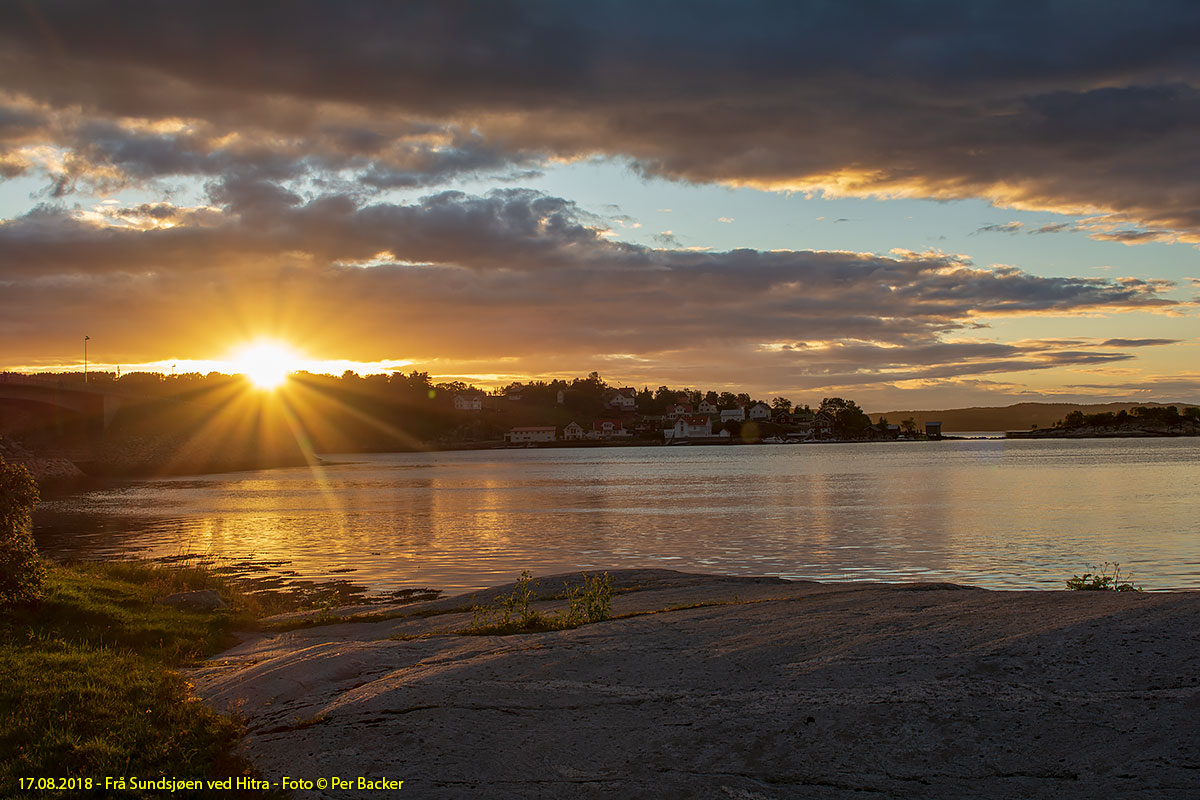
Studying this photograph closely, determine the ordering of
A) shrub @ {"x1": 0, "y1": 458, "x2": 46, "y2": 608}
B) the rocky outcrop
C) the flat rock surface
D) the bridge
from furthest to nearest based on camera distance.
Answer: the bridge, the rocky outcrop, shrub @ {"x1": 0, "y1": 458, "x2": 46, "y2": 608}, the flat rock surface

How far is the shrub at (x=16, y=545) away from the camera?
1667 cm

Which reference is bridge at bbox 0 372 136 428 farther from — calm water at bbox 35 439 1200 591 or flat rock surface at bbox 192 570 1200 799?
flat rock surface at bbox 192 570 1200 799

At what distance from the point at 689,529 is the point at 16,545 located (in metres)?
36.1

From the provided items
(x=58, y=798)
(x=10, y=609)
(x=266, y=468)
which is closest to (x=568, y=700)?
(x=58, y=798)

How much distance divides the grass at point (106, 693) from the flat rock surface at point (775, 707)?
24.8 inches

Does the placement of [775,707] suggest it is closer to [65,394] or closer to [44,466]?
[44,466]

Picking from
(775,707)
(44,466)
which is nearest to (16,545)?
(775,707)

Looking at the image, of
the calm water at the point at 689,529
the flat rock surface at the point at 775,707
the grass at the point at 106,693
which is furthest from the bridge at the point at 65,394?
the flat rock surface at the point at 775,707

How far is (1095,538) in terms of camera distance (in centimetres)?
3853

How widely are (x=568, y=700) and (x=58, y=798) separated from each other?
5.30m

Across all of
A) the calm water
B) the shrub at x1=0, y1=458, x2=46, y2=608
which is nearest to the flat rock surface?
the shrub at x1=0, y1=458, x2=46, y2=608

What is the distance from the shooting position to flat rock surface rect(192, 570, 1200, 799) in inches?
330

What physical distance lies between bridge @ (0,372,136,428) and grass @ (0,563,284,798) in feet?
434

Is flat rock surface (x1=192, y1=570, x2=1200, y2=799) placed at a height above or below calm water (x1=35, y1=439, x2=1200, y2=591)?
above
